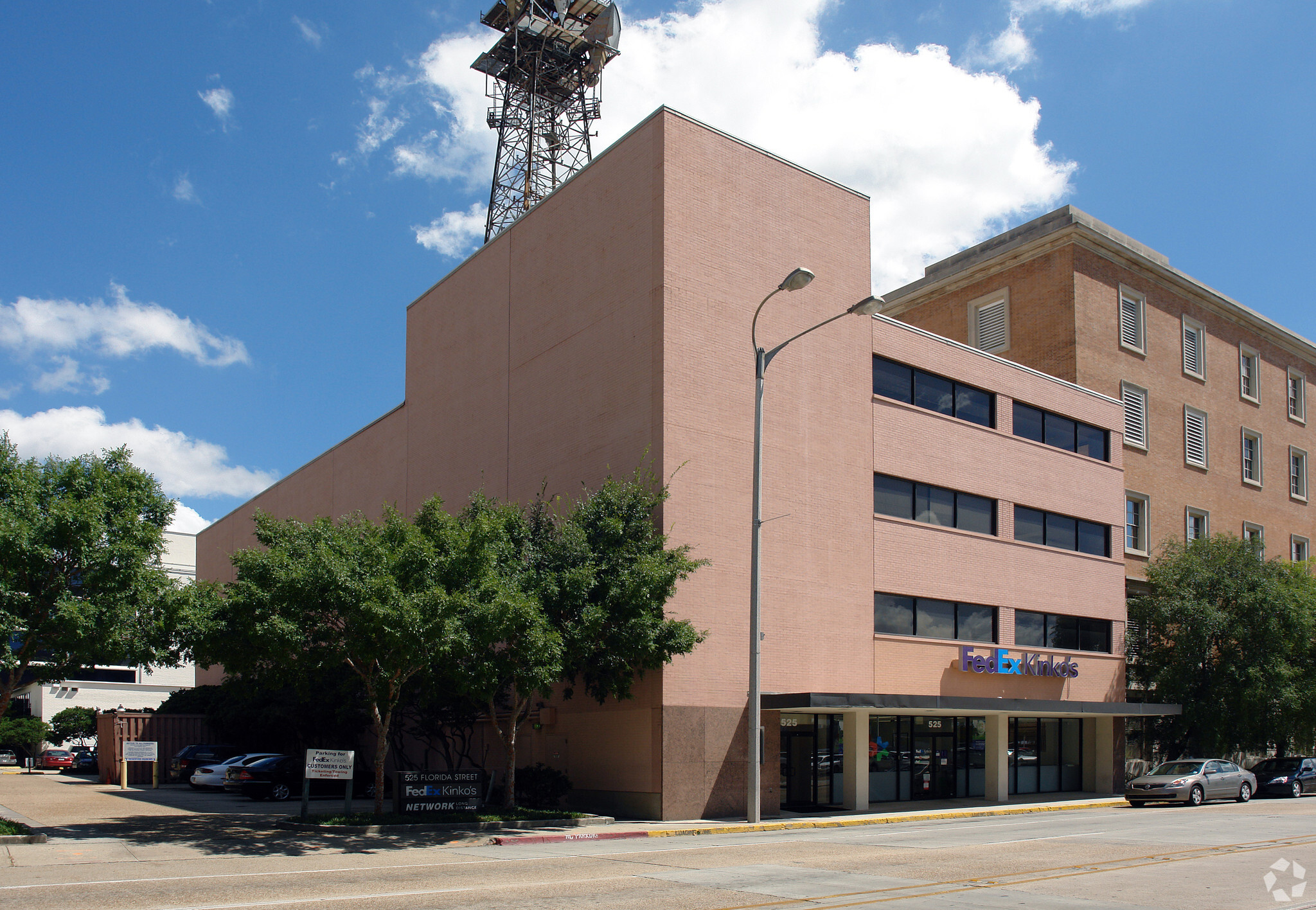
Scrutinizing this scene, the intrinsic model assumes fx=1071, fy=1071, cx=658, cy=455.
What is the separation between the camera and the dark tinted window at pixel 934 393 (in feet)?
103

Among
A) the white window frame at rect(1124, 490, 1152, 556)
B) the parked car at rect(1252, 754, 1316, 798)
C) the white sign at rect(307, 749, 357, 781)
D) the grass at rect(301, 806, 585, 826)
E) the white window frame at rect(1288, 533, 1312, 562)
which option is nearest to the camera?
the grass at rect(301, 806, 585, 826)

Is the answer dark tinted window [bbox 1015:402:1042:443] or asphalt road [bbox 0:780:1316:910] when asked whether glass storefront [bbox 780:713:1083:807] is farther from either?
dark tinted window [bbox 1015:402:1042:443]

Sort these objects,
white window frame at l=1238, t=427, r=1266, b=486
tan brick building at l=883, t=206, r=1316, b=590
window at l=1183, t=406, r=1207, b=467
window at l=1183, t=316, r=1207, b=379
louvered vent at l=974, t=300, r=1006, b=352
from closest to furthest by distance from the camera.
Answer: tan brick building at l=883, t=206, r=1316, b=590 → louvered vent at l=974, t=300, r=1006, b=352 → window at l=1183, t=406, r=1207, b=467 → window at l=1183, t=316, r=1207, b=379 → white window frame at l=1238, t=427, r=1266, b=486

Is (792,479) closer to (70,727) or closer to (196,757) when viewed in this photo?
(196,757)

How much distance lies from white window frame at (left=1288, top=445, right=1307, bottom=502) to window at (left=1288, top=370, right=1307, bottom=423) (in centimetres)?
152

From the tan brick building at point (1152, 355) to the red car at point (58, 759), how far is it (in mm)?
47662

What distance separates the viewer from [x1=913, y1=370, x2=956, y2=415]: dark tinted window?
103 feet

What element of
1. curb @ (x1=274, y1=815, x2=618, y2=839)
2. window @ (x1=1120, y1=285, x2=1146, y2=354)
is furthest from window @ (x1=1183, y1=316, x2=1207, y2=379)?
curb @ (x1=274, y1=815, x2=618, y2=839)

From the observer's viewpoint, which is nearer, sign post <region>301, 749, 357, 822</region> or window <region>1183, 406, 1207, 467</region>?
sign post <region>301, 749, 357, 822</region>

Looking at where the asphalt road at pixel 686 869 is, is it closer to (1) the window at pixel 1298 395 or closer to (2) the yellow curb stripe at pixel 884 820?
(2) the yellow curb stripe at pixel 884 820

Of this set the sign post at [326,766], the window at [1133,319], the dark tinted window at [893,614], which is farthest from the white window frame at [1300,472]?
the sign post at [326,766]

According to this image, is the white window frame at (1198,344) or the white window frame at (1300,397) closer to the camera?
the white window frame at (1198,344)

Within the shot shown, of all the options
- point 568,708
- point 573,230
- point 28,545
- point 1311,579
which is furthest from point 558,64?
point 1311,579

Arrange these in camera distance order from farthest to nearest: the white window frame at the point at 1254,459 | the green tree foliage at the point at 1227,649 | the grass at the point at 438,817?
the white window frame at the point at 1254,459
the green tree foliage at the point at 1227,649
the grass at the point at 438,817
